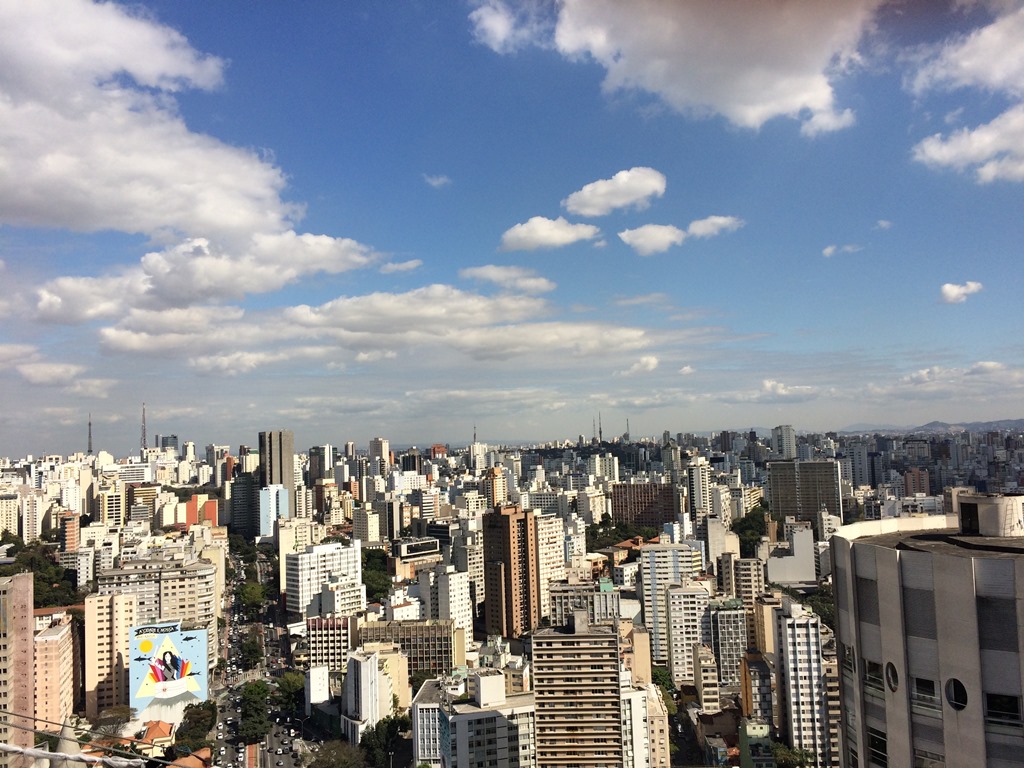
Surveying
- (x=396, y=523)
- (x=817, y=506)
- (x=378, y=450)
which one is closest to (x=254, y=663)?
(x=396, y=523)

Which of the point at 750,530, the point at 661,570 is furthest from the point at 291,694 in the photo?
the point at 750,530

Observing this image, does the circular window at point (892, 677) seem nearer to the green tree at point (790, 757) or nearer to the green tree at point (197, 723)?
the green tree at point (790, 757)

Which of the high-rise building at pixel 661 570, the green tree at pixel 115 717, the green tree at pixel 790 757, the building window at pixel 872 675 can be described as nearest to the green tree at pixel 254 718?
the green tree at pixel 115 717

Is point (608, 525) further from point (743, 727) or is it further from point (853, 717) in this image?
point (853, 717)

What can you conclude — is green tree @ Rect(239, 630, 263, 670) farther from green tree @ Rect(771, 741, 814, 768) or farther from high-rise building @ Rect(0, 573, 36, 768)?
green tree @ Rect(771, 741, 814, 768)

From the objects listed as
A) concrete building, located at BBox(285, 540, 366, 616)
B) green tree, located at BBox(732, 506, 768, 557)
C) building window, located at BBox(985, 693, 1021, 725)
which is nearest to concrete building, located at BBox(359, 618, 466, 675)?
concrete building, located at BBox(285, 540, 366, 616)
